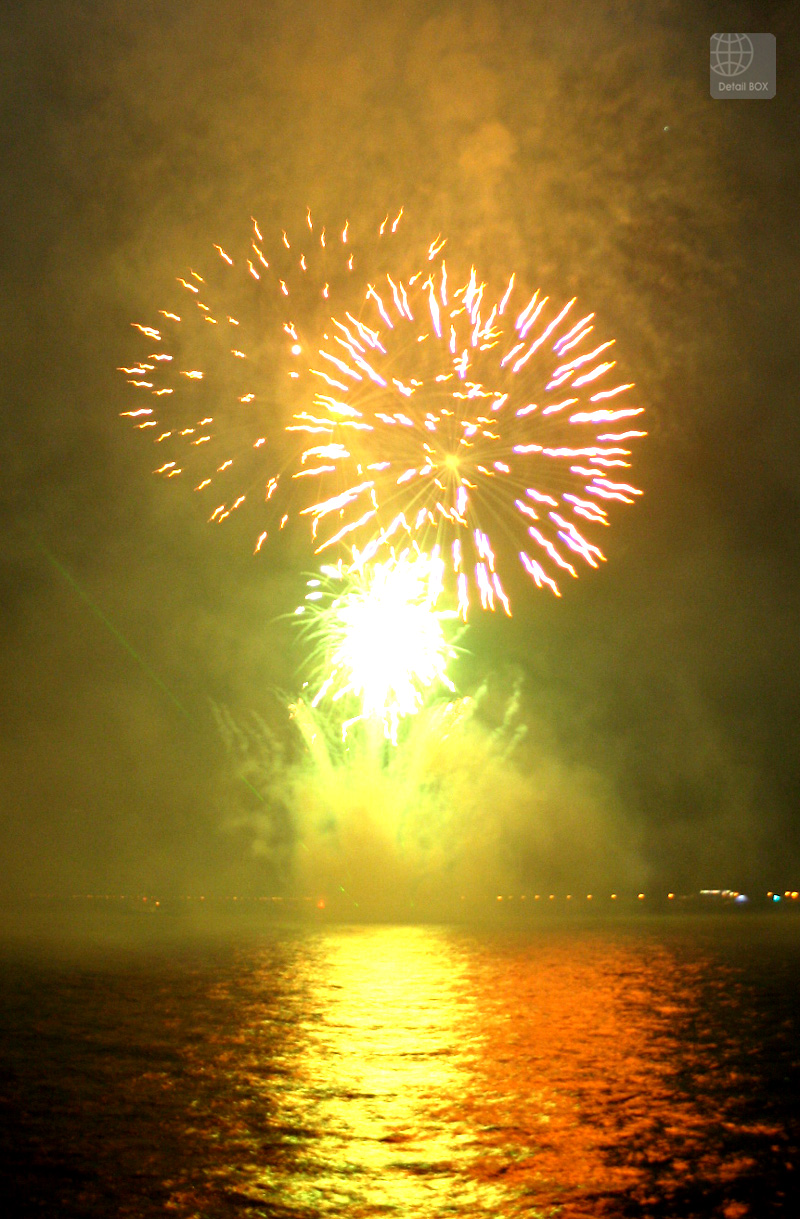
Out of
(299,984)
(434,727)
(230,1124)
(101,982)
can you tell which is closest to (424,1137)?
(230,1124)

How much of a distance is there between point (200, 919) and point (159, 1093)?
35.6 metres

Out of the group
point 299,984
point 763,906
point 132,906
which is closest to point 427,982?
point 299,984

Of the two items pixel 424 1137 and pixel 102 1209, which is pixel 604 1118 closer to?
pixel 424 1137

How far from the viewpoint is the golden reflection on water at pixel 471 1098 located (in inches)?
306

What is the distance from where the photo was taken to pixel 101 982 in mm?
20797

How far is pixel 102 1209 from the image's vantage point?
23.9 feet

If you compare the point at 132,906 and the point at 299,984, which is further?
the point at 132,906

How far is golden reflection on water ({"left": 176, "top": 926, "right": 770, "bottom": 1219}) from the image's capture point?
7777mm

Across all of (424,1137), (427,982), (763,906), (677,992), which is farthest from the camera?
(763,906)

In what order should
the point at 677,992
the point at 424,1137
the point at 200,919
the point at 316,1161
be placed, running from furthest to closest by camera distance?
1. the point at 200,919
2. the point at 677,992
3. the point at 424,1137
4. the point at 316,1161

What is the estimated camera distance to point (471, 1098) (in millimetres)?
10711

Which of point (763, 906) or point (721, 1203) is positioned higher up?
point (721, 1203)

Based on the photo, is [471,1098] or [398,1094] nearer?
[471,1098]

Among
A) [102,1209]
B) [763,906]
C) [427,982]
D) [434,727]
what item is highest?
[434,727]
